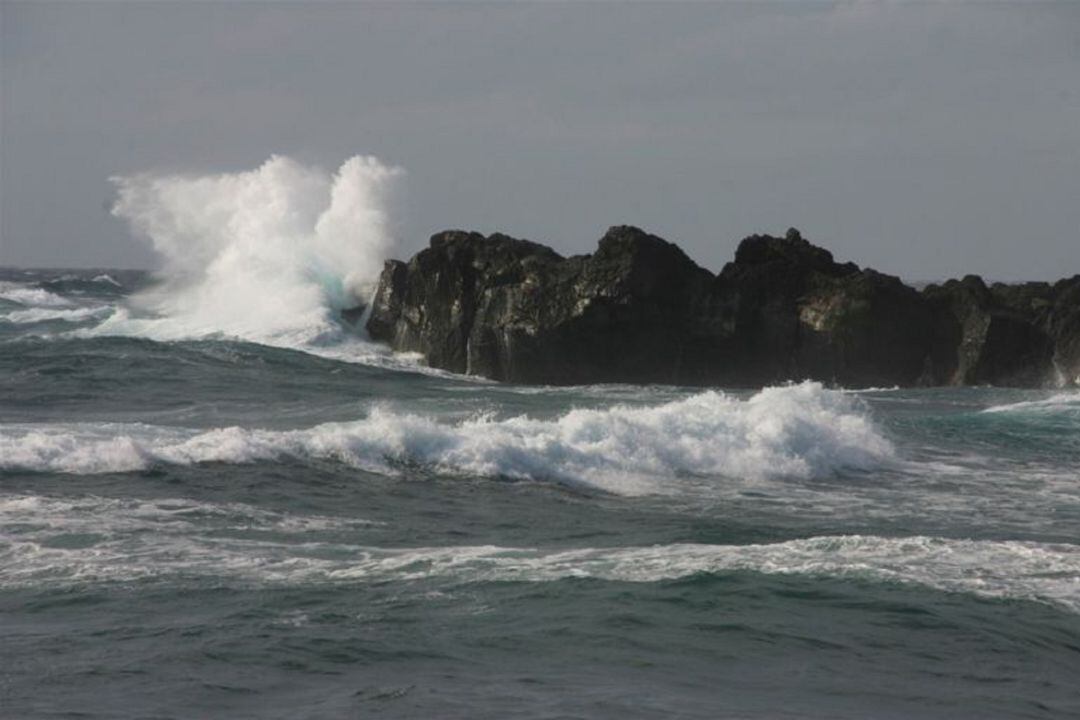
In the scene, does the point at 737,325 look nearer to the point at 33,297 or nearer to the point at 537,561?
the point at 537,561

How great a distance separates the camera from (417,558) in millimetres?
14492

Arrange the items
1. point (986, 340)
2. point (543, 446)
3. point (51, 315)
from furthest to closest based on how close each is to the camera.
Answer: point (51, 315) → point (986, 340) → point (543, 446)

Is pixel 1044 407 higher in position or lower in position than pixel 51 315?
lower

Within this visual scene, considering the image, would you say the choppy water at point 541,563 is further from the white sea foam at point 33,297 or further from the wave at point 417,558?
the white sea foam at point 33,297

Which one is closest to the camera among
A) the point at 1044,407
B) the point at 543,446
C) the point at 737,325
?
the point at 543,446

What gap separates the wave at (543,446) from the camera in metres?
19.9

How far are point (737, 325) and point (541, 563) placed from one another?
21.7m

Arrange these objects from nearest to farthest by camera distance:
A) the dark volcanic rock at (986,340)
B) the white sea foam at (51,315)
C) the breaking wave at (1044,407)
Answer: the breaking wave at (1044,407)
the dark volcanic rock at (986,340)
the white sea foam at (51,315)

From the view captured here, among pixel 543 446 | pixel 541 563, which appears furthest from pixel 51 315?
pixel 541 563

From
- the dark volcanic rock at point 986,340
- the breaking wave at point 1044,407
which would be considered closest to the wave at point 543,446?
the breaking wave at point 1044,407

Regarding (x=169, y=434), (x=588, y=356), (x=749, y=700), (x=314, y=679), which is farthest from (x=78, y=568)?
(x=588, y=356)

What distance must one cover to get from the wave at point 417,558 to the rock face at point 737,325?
18883 millimetres

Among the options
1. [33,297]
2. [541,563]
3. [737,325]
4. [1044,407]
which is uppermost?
[33,297]

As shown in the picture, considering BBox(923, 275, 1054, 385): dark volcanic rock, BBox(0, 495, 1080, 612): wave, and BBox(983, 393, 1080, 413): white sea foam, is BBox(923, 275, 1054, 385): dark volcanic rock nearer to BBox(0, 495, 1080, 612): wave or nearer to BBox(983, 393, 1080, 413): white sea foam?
BBox(983, 393, 1080, 413): white sea foam
